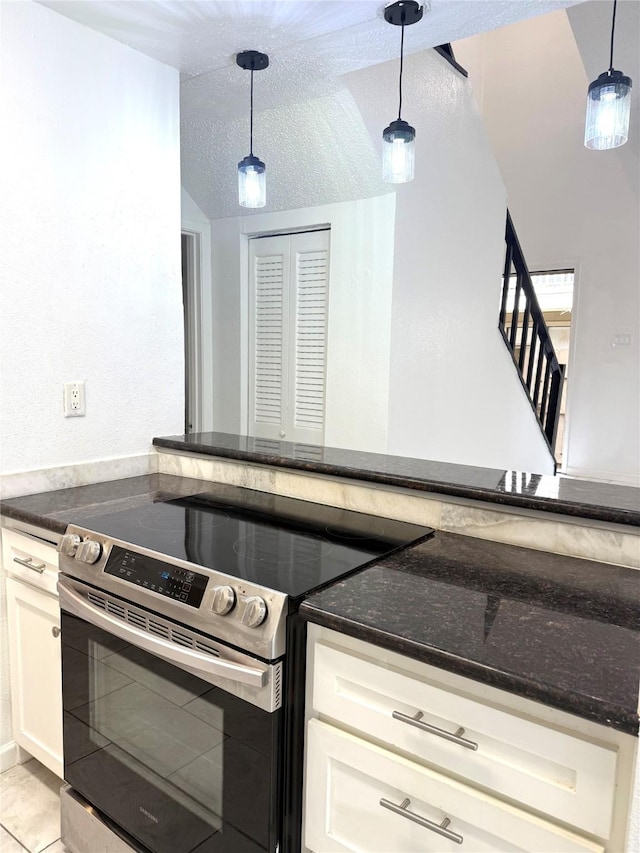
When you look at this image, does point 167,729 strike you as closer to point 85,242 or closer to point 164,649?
point 164,649

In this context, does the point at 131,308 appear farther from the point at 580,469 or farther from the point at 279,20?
the point at 580,469

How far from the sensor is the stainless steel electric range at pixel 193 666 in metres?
1.15

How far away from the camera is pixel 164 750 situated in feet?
4.42

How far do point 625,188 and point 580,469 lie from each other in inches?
113

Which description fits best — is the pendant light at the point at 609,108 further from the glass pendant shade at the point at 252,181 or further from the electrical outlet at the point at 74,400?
the electrical outlet at the point at 74,400

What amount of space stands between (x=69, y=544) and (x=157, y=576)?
33 centimetres

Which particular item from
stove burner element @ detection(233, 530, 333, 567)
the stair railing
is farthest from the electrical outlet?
the stair railing

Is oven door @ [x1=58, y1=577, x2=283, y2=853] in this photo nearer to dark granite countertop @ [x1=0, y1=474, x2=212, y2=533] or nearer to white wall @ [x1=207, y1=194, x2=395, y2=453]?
dark granite countertop @ [x1=0, y1=474, x2=212, y2=533]

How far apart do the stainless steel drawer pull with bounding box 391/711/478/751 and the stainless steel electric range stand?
0.70ft

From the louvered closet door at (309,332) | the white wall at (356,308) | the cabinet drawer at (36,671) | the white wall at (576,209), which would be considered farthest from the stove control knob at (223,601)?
the white wall at (576,209)

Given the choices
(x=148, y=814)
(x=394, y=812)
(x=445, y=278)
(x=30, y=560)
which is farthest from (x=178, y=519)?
(x=445, y=278)

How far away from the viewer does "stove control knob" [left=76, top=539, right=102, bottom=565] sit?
144cm

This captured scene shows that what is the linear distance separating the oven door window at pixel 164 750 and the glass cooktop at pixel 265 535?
24 cm

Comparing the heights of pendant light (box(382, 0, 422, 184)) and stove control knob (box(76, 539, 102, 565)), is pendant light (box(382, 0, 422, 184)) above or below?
above
